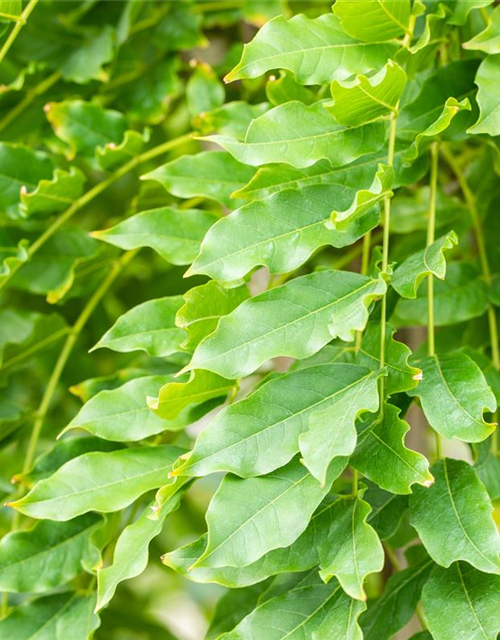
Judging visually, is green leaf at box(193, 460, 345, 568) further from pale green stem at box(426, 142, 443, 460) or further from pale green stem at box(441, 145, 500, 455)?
pale green stem at box(441, 145, 500, 455)

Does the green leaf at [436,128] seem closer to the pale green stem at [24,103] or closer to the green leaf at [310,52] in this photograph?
the green leaf at [310,52]

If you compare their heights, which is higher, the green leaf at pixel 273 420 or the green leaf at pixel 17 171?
the green leaf at pixel 17 171

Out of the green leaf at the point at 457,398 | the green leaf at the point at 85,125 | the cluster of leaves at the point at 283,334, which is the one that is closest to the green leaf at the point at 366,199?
the cluster of leaves at the point at 283,334

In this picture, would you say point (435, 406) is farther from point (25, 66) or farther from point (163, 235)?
point (25, 66)

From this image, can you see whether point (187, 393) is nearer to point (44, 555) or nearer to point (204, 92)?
point (44, 555)

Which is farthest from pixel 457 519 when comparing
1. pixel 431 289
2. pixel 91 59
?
pixel 91 59
